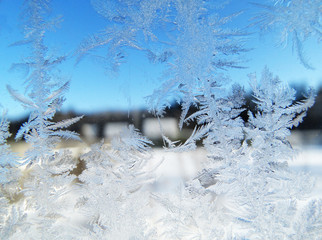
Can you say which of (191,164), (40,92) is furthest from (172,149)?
(40,92)

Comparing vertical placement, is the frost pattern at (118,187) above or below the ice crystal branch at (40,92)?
below

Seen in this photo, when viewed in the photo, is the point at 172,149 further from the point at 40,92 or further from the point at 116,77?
the point at 40,92

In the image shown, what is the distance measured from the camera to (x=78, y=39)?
20.8 inches

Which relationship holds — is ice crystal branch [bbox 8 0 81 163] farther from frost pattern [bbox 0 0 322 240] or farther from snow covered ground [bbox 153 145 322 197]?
snow covered ground [bbox 153 145 322 197]

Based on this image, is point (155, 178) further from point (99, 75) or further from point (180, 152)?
point (99, 75)

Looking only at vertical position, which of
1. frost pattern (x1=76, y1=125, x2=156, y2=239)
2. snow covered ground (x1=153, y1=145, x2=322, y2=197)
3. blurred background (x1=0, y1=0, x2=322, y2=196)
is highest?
blurred background (x1=0, y1=0, x2=322, y2=196)

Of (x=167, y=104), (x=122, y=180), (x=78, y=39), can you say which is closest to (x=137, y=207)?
(x=122, y=180)

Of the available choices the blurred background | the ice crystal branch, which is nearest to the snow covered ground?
the blurred background

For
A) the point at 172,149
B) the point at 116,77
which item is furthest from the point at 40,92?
the point at 172,149

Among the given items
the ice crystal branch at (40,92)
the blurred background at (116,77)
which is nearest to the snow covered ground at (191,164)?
the blurred background at (116,77)

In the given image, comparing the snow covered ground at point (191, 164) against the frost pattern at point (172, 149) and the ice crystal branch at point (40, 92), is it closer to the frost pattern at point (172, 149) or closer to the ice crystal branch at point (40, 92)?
the frost pattern at point (172, 149)

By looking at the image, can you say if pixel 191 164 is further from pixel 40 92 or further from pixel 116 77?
pixel 40 92

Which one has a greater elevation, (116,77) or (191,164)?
(116,77)

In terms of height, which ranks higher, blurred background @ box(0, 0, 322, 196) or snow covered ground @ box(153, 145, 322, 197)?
blurred background @ box(0, 0, 322, 196)
